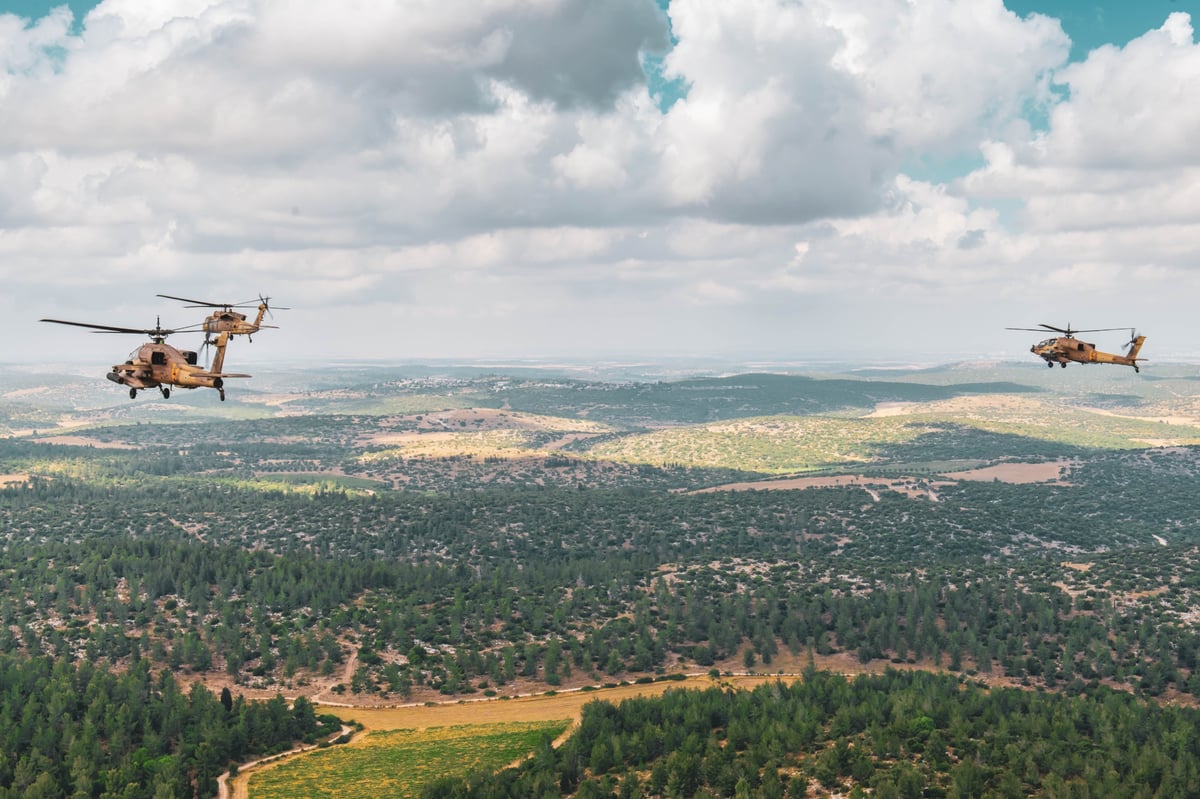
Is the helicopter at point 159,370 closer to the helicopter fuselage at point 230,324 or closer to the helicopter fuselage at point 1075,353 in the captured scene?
the helicopter fuselage at point 230,324

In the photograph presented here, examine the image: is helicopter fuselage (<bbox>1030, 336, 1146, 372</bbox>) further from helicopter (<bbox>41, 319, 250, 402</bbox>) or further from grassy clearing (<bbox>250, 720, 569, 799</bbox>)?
grassy clearing (<bbox>250, 720, 569, 799</bbox>)

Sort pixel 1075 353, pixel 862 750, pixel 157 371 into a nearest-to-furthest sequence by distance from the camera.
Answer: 1. pixel 157 371
2. pixel 1075 353
3. pixel 862 750

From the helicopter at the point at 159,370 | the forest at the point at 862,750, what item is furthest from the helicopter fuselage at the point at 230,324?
the forest at the point at 862,750

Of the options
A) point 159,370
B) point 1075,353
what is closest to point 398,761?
point 159,370

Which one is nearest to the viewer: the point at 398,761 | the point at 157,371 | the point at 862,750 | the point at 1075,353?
the point at 157,371

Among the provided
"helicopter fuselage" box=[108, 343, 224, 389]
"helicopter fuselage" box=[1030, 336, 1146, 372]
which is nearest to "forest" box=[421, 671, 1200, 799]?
"helicopter fuselage" box=[1030, 336, 1146, 372]

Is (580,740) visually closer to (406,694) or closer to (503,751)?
(503,751)

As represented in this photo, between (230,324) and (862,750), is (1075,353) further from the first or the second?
(230,324)

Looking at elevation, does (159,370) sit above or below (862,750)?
above
